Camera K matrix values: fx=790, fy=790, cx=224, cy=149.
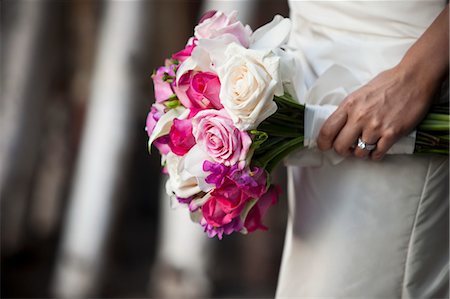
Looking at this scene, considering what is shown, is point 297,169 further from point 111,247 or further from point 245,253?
point 245,253

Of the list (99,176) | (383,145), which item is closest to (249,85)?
(383,145)

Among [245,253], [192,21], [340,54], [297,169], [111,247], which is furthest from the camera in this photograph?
[192,21]

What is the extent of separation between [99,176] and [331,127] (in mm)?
3782

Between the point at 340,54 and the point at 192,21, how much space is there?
4.66 metres

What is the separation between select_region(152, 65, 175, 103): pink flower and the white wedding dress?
0.96 ft

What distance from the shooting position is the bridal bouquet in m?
1.48

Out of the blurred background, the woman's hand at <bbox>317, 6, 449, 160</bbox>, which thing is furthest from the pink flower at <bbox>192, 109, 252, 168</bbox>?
the blurred background

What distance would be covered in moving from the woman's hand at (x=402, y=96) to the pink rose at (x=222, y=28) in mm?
257

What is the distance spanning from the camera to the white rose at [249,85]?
57.3 inches

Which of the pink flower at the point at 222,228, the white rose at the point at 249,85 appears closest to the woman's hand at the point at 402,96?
the white rose at the point at 249,85

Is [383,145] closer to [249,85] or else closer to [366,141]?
[366,141]

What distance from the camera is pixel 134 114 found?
5.21 meters

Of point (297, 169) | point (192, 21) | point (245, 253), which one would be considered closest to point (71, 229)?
point (245, 253)

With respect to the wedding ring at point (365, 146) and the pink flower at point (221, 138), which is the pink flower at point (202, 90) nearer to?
the pink flower at point (221, 138)
